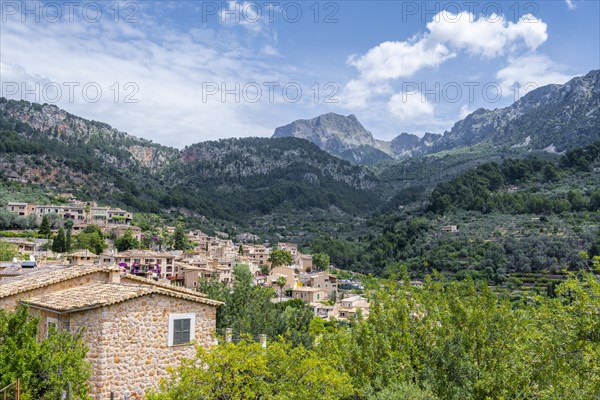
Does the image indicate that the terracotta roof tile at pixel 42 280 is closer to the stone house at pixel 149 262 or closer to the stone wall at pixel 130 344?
the stone wall at pixel 130 344

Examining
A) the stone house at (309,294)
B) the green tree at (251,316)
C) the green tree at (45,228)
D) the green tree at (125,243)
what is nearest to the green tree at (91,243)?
the green tree at (125,243)

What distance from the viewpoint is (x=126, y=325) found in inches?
521

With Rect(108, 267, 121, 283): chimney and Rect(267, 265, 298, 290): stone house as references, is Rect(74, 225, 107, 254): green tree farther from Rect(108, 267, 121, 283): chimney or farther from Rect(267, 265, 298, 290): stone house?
Rect(108, 267, 121, 283): chimney

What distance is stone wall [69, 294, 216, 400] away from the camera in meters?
12.8

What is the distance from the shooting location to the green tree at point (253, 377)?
1064cm

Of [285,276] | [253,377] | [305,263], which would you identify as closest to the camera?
[253,377]

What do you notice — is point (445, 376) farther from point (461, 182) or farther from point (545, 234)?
point (461, 182)

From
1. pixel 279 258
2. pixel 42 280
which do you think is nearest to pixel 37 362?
pixel 42 280

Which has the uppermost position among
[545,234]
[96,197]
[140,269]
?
[96,197]

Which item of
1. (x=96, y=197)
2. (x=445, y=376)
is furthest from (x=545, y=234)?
(x=96, y=197)

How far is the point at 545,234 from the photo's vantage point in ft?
248

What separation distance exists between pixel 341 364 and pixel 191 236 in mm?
98550

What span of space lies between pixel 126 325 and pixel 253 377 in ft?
13.7

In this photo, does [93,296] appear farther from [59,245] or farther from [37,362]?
[59,245]
